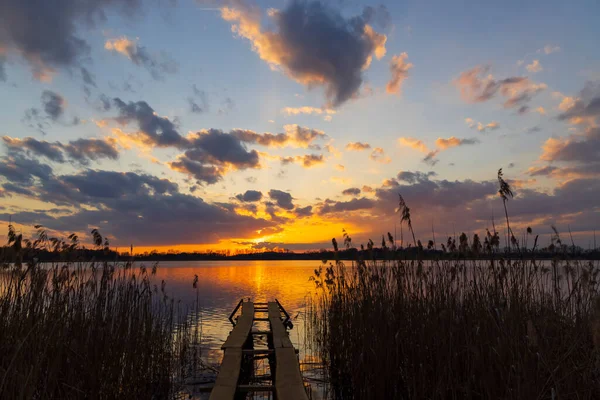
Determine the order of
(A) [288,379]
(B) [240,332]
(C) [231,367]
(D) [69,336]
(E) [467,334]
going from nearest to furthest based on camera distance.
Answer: (E) [467,334] → (D) [69,336] → (A) [288,379] → (C) [231,367] → (B) [240,332]

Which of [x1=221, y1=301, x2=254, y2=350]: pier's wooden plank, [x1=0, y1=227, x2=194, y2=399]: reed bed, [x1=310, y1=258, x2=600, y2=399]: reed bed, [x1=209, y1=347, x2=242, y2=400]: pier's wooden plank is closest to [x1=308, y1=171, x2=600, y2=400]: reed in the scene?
[x1=310, y1=258, x2=600, y2=399]: reed bed

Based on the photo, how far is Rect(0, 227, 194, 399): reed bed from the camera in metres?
3.62

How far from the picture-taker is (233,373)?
5414 mm

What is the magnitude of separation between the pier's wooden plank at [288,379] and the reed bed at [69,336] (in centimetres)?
211

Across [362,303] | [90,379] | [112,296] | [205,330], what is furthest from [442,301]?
[205,330]

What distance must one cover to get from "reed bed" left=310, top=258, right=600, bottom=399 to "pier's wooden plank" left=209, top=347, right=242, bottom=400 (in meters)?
1.86

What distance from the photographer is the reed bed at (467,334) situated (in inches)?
147

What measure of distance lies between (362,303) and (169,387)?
4190 millimetres

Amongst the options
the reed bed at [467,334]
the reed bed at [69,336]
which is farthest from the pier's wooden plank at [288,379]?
the reed bed at [69,336]

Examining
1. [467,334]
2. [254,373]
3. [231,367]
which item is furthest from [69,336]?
[254,373]

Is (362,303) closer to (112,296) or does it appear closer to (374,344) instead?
(374,344)

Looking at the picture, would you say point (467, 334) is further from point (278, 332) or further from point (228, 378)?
point (278, 332)

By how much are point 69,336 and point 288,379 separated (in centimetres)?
279

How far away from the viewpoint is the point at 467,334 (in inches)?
175
